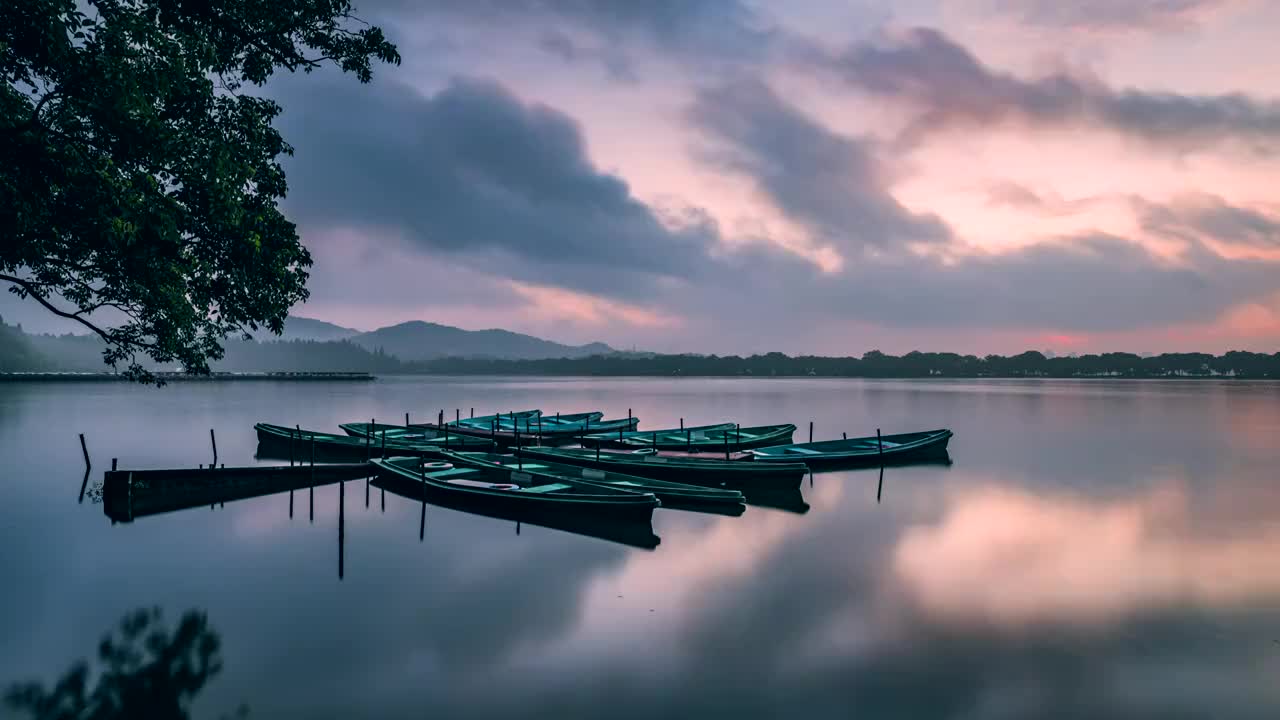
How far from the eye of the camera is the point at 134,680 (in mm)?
12719

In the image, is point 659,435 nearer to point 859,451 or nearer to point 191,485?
point 859,451

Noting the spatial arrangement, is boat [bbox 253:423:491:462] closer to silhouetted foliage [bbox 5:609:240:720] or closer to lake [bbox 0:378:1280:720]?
lake [bbox 0:378:1280:720]

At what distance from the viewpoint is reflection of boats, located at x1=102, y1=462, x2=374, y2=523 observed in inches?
1052

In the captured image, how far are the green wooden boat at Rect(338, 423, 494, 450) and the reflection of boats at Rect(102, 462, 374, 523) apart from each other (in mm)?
7813

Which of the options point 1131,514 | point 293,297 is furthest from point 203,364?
point 1131,514

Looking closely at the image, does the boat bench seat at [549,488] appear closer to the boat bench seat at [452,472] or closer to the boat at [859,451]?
the boat bench seat at [452,472]

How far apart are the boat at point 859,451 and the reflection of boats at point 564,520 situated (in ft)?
41.3

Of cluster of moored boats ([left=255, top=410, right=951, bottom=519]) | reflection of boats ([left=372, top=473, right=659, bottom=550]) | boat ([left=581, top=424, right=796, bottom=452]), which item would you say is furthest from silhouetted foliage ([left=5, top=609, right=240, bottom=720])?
boat ([left=581, top=424, right=796, bottom=452])

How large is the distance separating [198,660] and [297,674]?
7.14 feet

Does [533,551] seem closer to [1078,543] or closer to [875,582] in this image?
[875,582]

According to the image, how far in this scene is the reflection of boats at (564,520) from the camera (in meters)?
23.4

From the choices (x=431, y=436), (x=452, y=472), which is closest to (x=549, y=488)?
(x=452, y=472)

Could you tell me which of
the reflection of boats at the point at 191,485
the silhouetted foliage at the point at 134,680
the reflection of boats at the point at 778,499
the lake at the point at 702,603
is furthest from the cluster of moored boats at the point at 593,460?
the silhouetted foliage at the point at 134,680

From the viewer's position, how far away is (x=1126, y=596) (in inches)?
736
